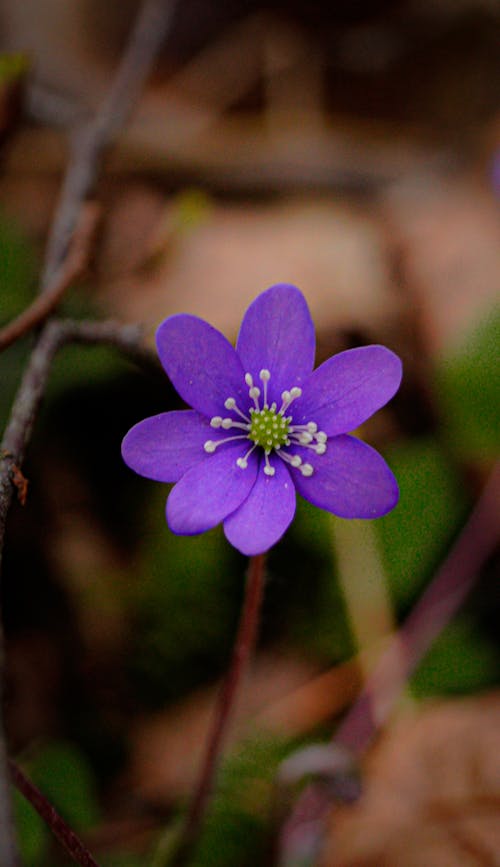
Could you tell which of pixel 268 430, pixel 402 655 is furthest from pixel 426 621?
pixel 268 430

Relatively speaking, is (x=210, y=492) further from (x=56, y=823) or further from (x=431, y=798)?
(x=431, y=798)

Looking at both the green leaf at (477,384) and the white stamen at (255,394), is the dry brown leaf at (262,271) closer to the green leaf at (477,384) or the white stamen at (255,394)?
the green leaf at (477,384)

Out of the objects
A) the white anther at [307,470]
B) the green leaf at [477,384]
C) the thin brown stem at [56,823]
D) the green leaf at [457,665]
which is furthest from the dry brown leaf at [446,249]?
the thin brown stem at [56,823]

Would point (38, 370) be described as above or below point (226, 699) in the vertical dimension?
above

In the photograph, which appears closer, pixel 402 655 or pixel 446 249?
pixel 402 655

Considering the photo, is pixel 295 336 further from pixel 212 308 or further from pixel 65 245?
pixel 212 308

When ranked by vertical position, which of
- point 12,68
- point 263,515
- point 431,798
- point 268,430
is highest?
point 12,68

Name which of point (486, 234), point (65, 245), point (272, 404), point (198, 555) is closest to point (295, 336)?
point (272, 404)
